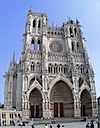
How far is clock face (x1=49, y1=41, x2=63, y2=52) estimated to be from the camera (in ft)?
152

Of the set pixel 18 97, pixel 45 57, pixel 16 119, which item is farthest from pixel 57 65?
pixel 16 119

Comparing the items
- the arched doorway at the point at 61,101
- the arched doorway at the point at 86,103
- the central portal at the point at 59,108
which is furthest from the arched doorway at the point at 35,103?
the arched doorway at the point at 86,103

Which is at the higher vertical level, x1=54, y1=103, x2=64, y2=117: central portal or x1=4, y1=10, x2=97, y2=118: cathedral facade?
x1=4, y1=10, x2=97, y2=118: cathedral facade

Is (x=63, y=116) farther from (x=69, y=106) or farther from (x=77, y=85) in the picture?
(x=77, y=85)

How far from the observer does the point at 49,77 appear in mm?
42812

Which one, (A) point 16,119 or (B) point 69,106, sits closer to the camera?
(A) point 16,119

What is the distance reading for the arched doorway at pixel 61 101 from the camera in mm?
43312

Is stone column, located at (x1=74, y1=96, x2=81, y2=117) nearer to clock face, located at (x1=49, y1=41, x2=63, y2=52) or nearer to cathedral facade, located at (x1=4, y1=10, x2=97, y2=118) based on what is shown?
cathedral facade, located at (x1=4, y1=10, x2=97, y2=118)

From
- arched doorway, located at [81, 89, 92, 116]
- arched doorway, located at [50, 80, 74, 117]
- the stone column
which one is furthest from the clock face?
the stone column

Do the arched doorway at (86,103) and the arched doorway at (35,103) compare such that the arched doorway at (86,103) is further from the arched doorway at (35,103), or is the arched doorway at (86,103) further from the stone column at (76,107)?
the arched doorway at (35,103)

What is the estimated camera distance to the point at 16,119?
37719 millimetres

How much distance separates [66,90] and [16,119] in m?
12.2

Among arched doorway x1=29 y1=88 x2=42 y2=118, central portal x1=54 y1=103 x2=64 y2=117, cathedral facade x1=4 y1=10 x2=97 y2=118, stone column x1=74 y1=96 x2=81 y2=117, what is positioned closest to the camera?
cathedral facade x1=4 y1=10 x2=97 y2=118

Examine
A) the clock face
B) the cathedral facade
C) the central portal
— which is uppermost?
the clock face
